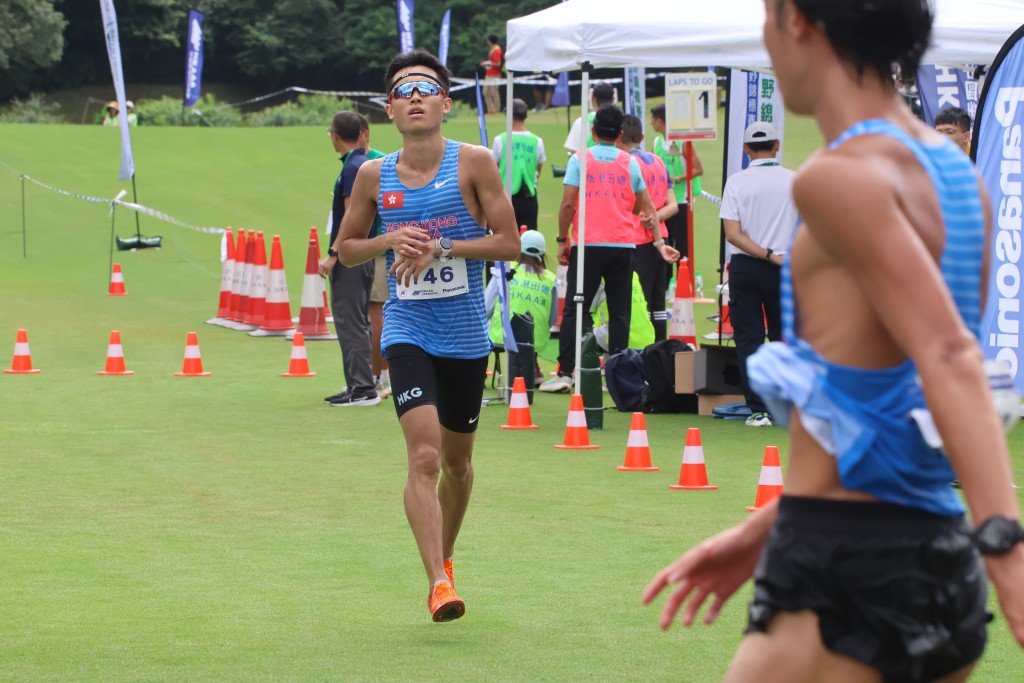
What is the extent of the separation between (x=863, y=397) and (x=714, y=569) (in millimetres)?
518

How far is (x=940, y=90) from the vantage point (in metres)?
13.7

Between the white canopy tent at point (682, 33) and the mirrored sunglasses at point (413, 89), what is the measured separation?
4.76 meters

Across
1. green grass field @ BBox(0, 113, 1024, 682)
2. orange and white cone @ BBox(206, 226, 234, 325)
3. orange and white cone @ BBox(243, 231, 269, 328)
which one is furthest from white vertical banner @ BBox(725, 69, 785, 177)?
orange and white cone @ BBox(206, 226, 234, 325)

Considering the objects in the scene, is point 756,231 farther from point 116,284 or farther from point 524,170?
point 116,284

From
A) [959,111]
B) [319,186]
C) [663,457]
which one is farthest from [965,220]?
[319,186]

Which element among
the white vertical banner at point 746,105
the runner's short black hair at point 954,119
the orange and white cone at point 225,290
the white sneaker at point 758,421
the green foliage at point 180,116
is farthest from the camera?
the green foliage at point 180,116

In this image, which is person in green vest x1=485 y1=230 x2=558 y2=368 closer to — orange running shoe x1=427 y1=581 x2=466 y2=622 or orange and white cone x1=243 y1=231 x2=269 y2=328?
orange and white cone x1=243 y1=231 x2=269 y2=328

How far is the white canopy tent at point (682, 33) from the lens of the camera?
11039 mm

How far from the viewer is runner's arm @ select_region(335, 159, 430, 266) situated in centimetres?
649

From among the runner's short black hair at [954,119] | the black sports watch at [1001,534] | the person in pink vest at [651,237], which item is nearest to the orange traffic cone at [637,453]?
the runner's short black hair at [954,119]

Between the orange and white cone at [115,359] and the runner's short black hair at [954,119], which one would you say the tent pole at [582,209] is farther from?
the orange and white cone at [115,359]

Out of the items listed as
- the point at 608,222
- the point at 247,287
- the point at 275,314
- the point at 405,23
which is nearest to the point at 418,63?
the point at 608,222

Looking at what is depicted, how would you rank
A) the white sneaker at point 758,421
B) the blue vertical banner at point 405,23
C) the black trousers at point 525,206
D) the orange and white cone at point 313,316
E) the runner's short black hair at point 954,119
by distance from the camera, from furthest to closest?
the blue vertical banner at point 405,23, the black trousers at point 525,206, the orange and white cone at point 313,316, the runner's short black hair at point 954,119, the white sneaker at point 758,421

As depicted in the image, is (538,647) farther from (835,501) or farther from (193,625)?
(835,501)
